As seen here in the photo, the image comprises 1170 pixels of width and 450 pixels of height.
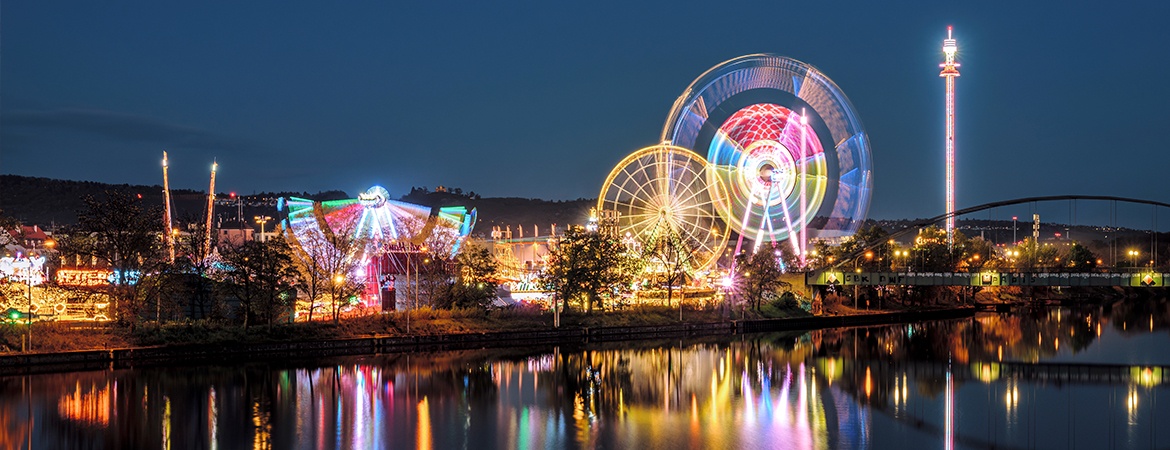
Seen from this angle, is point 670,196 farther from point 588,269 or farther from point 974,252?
point 974,252

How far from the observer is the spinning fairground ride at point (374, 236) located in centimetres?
6719

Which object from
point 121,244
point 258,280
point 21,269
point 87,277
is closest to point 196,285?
point 258,280

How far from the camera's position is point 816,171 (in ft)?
249

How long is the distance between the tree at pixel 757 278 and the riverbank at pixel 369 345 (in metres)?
3.61

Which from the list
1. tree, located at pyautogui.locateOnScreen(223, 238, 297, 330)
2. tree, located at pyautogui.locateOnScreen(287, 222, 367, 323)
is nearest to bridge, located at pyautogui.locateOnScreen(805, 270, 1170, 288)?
tree, located at pyautogui.locateOnScreen(287, 222, 367, 323)

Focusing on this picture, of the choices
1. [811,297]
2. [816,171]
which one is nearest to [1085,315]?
[811,297]

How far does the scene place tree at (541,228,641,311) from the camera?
227 feet

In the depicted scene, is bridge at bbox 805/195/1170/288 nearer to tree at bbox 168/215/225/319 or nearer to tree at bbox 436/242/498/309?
tree at bbox 436/242/498/309

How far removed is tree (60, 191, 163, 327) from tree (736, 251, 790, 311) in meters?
41.5

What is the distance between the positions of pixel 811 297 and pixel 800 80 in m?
18.9

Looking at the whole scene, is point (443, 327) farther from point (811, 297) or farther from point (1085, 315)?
point (1085, 315)

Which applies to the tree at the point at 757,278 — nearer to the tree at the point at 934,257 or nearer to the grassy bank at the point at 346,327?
the grassy bank at the point at 346,327

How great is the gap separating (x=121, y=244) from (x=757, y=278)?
144ft

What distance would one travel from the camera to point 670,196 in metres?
77.2
